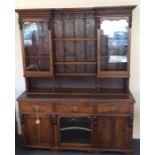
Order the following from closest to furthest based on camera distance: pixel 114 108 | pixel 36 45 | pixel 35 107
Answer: pixel 114 108 < pixel 35 107 < pixel 36 45

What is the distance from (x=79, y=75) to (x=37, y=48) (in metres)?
0.65

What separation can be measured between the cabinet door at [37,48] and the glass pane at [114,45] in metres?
0.68

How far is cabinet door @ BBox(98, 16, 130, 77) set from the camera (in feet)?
8.25

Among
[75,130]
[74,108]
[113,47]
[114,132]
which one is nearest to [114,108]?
[114,132]

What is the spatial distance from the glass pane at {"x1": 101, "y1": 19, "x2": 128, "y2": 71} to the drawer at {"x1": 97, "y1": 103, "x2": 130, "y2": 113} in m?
0.47

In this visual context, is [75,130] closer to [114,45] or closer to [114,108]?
[114,108]

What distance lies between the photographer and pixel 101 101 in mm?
2473

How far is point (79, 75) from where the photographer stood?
9.02 ft

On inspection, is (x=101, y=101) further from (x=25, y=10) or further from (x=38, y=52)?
(x=25, y=10)

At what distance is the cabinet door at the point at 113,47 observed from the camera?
99.0 inches

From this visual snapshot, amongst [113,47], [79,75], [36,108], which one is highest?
[113,47]
